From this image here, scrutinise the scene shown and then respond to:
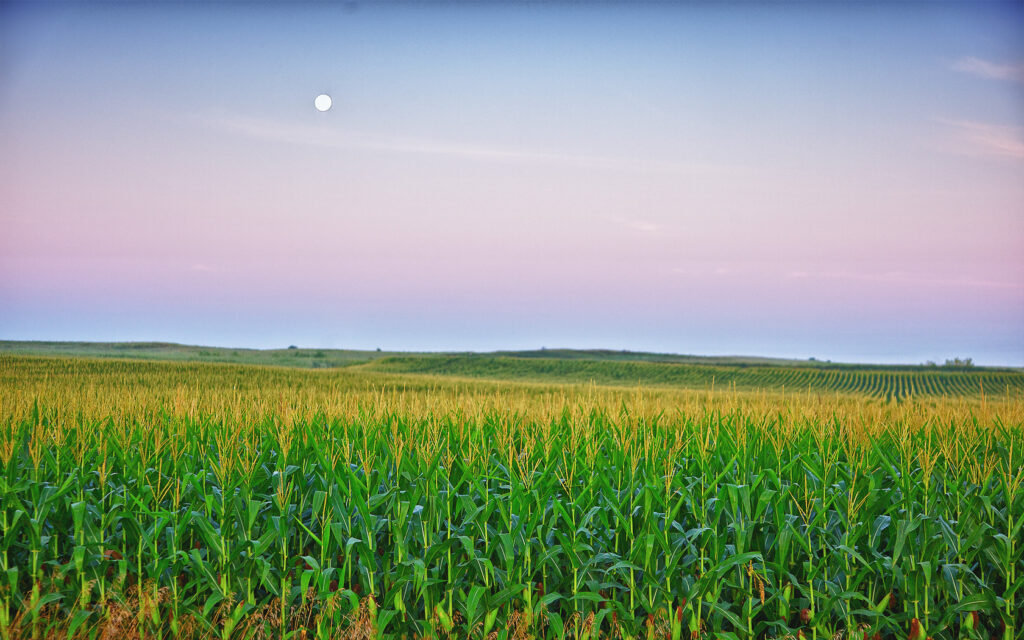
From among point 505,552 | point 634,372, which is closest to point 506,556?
point 505,552

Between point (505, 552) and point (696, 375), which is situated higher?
point (505, 552)

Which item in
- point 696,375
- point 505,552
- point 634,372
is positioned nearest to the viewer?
point 505,552

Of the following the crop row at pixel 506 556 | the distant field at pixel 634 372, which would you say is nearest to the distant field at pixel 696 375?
the distant field at pixel 634 372

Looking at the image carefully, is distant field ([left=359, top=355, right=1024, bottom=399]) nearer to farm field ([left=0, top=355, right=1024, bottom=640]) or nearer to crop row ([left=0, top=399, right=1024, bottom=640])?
farm field ([left=0, top=355, right=1024, bottom=640])

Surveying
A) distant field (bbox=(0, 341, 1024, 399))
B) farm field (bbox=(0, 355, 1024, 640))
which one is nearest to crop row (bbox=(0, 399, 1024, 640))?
farm field (bbox=(0, 355, 1024, 640))

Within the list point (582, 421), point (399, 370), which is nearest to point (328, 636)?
point (582, 421)

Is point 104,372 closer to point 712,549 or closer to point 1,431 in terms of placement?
point 1,431

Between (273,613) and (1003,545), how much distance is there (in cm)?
654

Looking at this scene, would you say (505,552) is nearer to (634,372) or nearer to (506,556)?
(506,556)

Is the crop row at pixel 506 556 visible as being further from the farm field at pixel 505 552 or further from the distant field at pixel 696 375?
the distant field at pixel 696 375

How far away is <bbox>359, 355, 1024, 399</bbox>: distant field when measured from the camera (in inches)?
2896

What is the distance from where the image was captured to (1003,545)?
5863 millimetres

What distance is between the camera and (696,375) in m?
85.8

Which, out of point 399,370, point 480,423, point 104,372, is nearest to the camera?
point 480,423
